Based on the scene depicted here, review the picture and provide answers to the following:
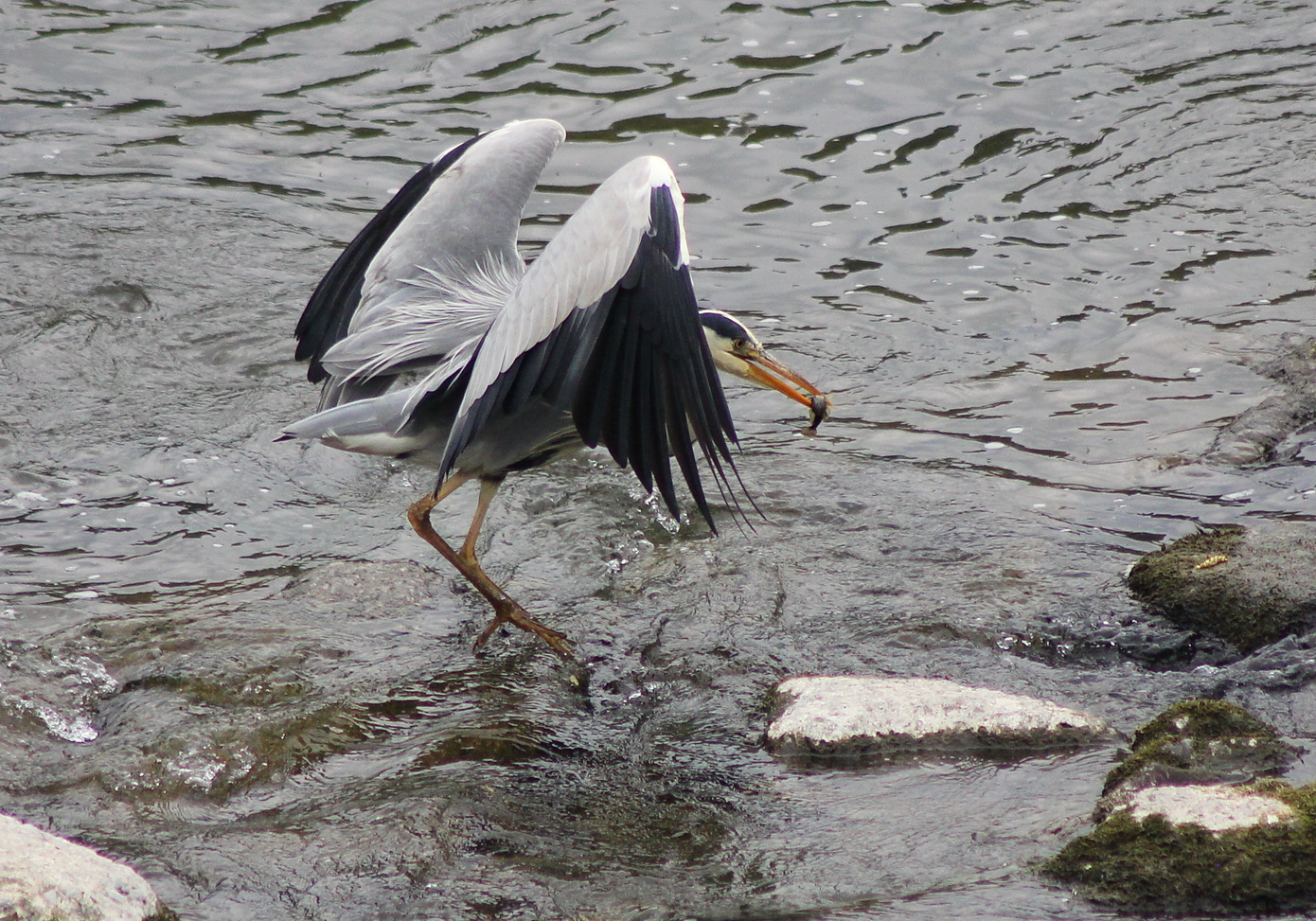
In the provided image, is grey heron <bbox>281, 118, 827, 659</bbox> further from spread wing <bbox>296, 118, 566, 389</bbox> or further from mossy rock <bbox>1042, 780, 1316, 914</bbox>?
mossy rock <bbox>1042, 780, 1316, 914</bbox>

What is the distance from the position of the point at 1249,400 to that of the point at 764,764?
3.66 metres

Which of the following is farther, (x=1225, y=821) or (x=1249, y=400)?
(x=1249, y=400)

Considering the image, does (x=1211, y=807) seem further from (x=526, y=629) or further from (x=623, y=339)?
(x=526, y=629)

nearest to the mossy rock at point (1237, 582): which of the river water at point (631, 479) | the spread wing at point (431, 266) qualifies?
the river water at point (631, 479)

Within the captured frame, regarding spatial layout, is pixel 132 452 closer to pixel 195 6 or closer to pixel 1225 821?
pixel 1225 821

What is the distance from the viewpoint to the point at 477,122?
924cm

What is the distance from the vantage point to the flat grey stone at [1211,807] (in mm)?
3146

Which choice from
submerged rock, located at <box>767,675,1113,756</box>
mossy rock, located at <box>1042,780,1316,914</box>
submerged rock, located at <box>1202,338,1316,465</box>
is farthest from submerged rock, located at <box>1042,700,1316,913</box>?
submerged rock, located at <box>1202,338,1316,465</box>

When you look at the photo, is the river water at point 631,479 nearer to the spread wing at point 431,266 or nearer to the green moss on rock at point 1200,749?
the green moss on rock at point 1200,749

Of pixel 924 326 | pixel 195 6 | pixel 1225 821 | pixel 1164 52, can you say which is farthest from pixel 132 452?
pixel 1164 52

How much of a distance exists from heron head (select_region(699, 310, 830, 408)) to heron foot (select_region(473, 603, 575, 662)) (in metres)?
1.23

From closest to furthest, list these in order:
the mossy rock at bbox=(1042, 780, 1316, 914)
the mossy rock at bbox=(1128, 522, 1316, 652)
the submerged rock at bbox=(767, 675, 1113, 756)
Answer: the mossy rock at bbox=(1042, 780, 1316, 914), the submerged rock at bbox=(767, 675, 1113, 756), the mossy rock at bbox=(1128, 522, 1316, 652)

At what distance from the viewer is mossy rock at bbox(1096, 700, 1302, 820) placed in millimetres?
3523

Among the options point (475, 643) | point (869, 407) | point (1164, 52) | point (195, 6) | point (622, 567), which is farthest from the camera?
point (195, 6)
